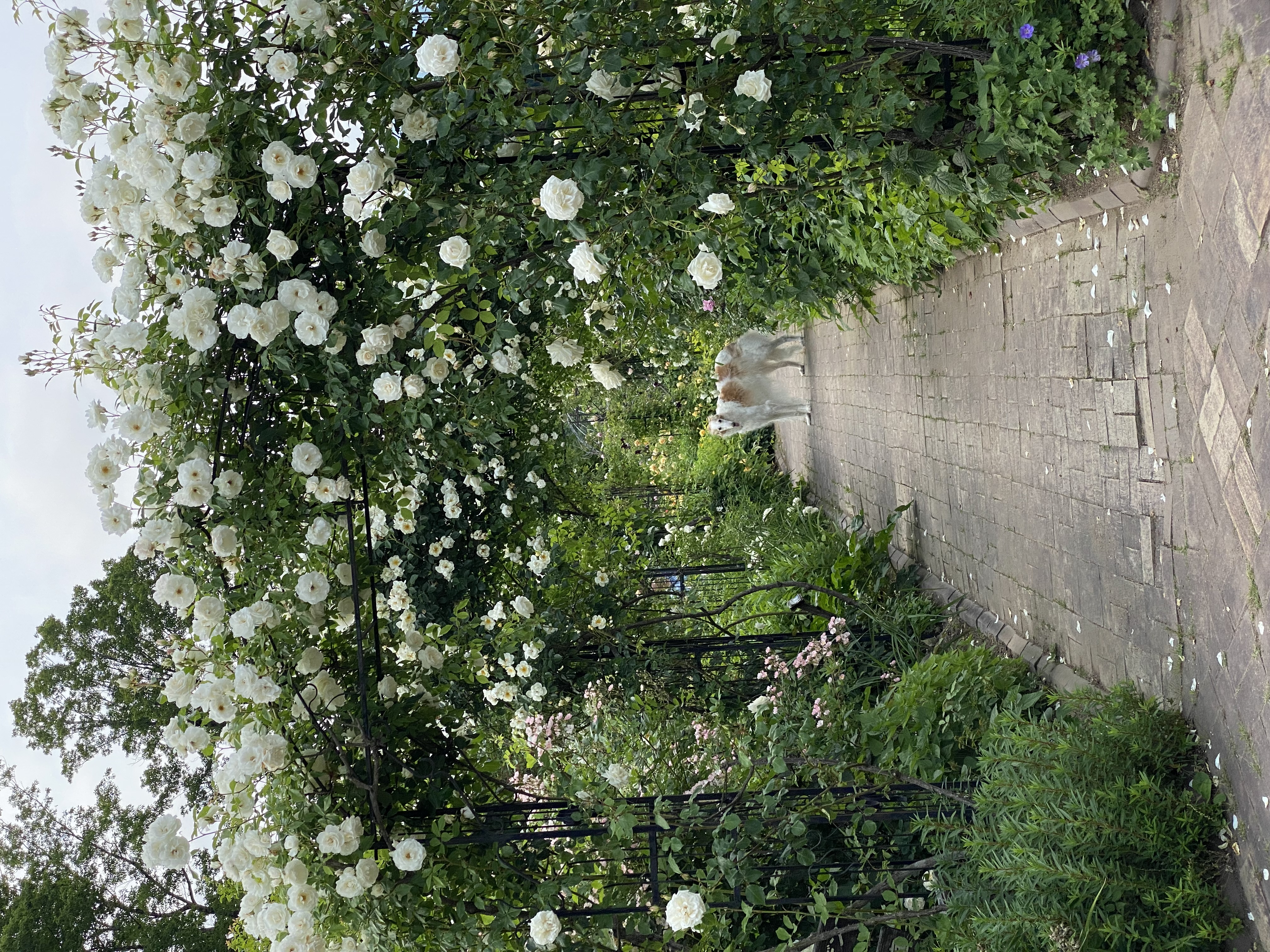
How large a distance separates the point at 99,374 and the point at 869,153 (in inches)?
99.0

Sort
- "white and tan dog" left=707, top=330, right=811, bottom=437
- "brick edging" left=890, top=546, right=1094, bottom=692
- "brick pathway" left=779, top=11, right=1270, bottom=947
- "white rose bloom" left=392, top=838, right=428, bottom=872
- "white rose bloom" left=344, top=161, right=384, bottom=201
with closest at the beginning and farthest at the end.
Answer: "brick pathway" left=779, top=11, right=1270, bottom=947
"white rose bloom" left=344, top=161, right=384, bottom=201
"white rose bloom" left=392, top=838, right=428, bottom=872
"brick edging" left=890, top=546, right=1094, bottom=692
"white and tan dog" left=707, top=330, right=811, bottom=437

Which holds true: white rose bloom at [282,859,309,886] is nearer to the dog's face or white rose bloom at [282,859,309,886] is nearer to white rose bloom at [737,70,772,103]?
white rose bloom at [737,70,772,103]

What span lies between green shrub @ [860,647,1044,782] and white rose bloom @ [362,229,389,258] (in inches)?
110

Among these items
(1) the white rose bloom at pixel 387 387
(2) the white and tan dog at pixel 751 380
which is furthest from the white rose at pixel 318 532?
(2) the white and tan dog at pixel 751 380

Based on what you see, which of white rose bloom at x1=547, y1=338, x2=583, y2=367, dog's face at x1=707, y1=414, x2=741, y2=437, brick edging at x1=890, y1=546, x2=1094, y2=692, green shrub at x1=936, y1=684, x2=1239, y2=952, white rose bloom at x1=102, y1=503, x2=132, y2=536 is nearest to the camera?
green shrub at x1=936, y1=684, x2=1239, y2=952

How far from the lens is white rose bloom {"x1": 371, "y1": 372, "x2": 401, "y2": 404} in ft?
9.36

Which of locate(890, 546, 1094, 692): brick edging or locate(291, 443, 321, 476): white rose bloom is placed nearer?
locate(291, 443, 321, 476): white rose bloom

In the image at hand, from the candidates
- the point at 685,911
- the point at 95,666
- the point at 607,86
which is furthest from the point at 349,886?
the point at 95,666

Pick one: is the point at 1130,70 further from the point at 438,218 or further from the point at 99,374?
the point at 99,374

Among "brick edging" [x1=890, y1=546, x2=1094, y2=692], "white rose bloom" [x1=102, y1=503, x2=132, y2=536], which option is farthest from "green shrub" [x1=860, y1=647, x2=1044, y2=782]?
"white rose bloom" [x1=102, y1=503, x2=132, y2=536]

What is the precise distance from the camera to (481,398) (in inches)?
174

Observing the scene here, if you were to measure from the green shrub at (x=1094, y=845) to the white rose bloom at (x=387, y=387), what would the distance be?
2216 millimetres

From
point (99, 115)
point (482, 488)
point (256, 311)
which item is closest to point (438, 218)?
point (256, 311)

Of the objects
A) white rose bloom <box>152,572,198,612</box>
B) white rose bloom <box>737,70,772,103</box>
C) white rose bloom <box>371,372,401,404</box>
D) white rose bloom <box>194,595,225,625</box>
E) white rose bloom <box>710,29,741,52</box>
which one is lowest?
white rose bloom <box>194,595,225,625</box>
